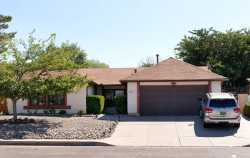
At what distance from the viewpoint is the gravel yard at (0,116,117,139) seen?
75.4 feet

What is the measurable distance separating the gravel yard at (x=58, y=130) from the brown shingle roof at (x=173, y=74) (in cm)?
605

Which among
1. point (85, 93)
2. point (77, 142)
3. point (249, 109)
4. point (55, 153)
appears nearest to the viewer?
point (55, 153)

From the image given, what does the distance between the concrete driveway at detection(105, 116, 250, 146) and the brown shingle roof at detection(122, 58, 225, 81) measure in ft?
11.7

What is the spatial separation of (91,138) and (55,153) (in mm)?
4225

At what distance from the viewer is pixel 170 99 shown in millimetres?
33781

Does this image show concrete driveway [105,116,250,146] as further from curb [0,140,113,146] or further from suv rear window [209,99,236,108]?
suv rear window [209,99,236,108]

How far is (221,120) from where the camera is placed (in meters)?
25.5

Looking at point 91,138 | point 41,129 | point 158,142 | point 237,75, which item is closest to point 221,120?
point 158,142

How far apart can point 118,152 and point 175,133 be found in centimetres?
655

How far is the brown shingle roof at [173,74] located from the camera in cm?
3303

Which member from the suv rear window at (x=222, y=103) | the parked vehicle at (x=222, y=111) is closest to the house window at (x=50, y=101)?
the parked vehicle at (x=222, y=111)

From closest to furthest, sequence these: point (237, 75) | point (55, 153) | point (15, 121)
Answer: point (55, 153)
point (15, 121)
point (237, 75)

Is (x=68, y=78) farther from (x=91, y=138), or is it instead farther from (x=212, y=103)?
(x=212, y=103)

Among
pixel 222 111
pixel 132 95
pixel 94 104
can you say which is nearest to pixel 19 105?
pixel 94 104
